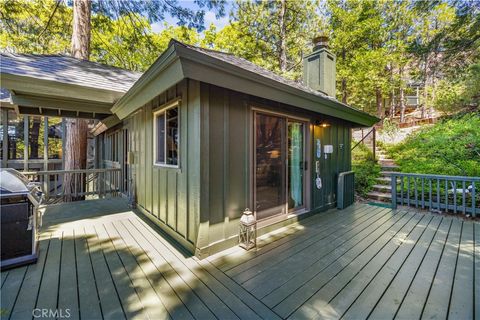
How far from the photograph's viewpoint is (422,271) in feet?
7.53

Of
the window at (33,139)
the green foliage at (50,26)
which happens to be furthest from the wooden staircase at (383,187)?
the window at (33,139)

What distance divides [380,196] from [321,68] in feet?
13.2

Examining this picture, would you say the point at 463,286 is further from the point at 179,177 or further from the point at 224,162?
the point at 179,177

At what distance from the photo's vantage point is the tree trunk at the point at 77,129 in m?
5.67

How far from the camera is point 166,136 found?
3420 mm

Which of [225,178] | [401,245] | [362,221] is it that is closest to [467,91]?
[362,221]

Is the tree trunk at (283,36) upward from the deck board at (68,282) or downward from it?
upward

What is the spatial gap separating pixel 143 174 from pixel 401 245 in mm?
4483

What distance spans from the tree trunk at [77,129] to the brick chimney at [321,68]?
619 cm

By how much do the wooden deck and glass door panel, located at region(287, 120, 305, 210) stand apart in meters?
0.73

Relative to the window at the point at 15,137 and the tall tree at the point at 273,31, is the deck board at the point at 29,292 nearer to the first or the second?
the window at the point at 15,137

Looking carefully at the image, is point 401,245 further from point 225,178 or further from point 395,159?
point 395,159

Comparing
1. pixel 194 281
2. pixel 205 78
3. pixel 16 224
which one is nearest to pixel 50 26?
pixel 16 224

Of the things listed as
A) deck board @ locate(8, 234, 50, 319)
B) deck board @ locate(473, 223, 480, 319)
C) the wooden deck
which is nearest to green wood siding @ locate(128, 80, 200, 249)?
the wooden deck
